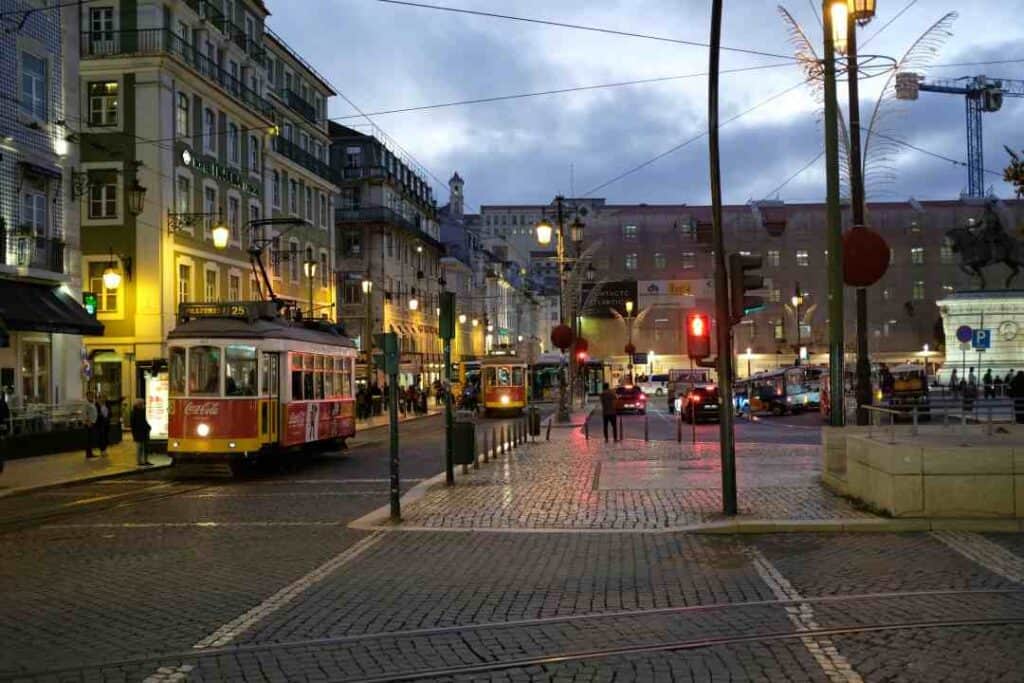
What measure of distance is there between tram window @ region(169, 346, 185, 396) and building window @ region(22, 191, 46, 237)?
1142cm

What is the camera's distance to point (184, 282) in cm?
4166

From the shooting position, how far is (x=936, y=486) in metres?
12.7

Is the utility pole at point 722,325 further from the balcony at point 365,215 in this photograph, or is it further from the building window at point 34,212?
the balcony at point 365,215

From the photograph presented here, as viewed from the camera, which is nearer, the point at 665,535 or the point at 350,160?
the point at 665,535

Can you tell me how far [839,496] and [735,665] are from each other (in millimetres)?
8971

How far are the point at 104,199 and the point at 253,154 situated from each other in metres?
10.0

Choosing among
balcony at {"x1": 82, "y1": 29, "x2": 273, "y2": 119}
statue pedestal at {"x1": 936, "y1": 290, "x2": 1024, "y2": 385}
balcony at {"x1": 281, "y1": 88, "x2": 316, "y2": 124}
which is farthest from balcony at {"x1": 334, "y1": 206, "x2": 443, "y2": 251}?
statue pedestal at {"x1": 936, "y1": 290, "x2": 1024, "y2": 385}

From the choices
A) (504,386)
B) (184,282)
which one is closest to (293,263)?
(504,386)

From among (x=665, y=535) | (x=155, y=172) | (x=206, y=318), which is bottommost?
(x=665, y=535)

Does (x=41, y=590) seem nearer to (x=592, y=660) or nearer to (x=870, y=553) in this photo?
(x=592, y=660)

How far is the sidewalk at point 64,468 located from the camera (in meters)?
21.1

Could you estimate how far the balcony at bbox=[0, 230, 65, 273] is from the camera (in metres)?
29.1

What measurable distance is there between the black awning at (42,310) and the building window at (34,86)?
4.94 metres

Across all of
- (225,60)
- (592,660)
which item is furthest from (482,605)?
(225,60)
